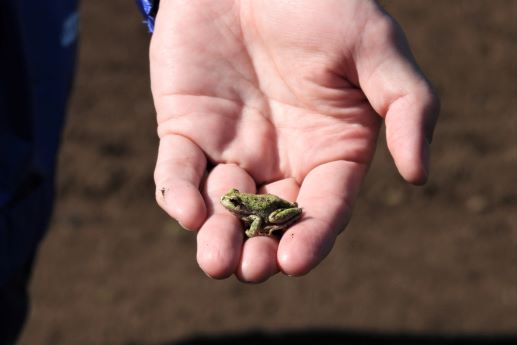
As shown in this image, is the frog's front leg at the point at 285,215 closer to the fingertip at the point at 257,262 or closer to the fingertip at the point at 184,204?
the fingertip at the point at 257,262

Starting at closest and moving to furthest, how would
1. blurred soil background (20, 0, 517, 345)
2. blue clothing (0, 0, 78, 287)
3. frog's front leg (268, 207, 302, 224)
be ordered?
frog's front leg (268, 207, 302, 224) < blue clothing (0, 0, 78, 287) < blurred soil background (20, 0, 517, 345)

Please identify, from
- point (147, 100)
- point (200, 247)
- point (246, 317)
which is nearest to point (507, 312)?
point (246, 317)

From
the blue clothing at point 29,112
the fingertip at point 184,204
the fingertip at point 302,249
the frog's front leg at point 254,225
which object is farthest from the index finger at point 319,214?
the blue clothing at point 29,112

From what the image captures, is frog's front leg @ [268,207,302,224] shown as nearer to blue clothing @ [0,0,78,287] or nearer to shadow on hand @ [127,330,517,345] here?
blue clothing @ [0,0,78,287]

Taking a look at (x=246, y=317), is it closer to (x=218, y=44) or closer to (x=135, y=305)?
(x=135, y=305)

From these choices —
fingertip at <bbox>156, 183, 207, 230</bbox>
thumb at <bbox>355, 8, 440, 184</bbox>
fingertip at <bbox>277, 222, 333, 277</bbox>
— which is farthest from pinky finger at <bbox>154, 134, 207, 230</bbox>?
thumb at <bbox>355, 8, 440, 184</bbox>
